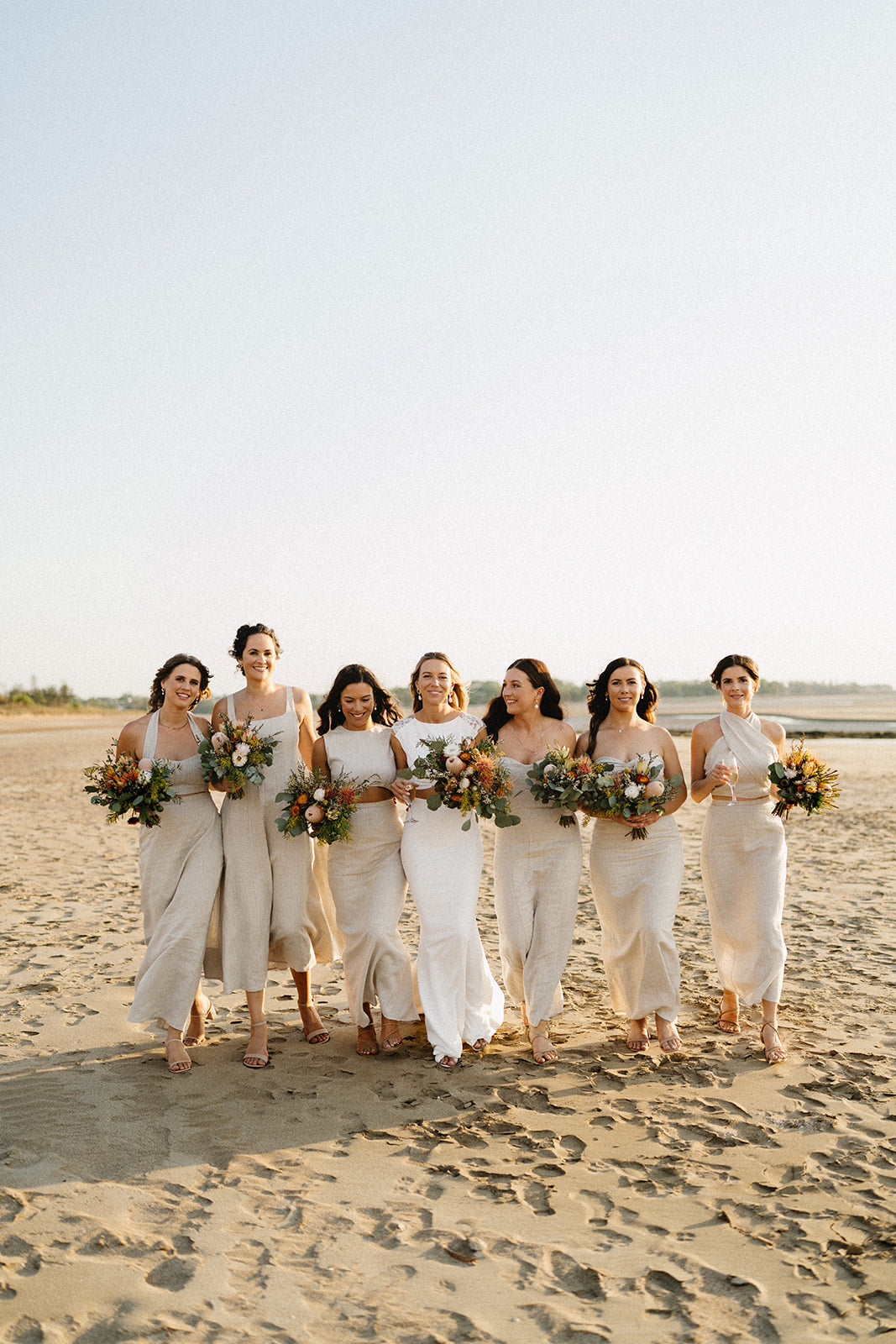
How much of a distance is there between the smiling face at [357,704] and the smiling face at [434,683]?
38 cm

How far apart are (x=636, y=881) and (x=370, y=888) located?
179cm

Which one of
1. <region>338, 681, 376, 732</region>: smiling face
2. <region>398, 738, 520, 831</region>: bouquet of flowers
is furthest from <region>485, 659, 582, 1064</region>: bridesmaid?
<region>338, 681, 376, 732</region>: smiling face

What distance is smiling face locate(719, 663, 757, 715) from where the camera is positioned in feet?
23.3

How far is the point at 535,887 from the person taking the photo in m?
6.82

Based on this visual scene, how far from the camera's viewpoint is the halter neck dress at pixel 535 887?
6742 mm

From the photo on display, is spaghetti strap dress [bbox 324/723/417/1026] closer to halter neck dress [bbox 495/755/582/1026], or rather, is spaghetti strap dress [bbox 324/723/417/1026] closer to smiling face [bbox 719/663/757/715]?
halter neck dress [bbox 495/755/582/1026]

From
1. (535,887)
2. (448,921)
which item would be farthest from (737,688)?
(448,921)

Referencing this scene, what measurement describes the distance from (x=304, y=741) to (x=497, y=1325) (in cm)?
398

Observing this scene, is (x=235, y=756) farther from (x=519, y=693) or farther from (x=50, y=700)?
(x=50, y=700)

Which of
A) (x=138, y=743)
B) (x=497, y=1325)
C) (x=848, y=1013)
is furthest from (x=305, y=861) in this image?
(x=848, y=1013)

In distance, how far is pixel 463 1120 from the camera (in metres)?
5.66

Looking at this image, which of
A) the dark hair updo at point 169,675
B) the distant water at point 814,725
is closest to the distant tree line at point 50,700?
the distant water at point 814,725

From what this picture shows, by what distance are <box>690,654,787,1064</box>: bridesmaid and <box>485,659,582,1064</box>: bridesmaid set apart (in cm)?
100

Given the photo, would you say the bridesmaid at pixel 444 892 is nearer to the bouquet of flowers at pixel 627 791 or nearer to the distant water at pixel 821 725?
the bouquet of flowers at pixel 627 791
